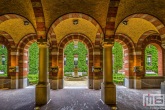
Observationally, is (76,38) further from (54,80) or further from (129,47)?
(129,47)

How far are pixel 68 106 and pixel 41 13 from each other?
432cm

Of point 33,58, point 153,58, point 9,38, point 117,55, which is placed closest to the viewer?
point 9,38

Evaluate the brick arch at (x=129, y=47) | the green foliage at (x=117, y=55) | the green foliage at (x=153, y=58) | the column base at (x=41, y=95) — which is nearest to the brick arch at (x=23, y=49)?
the column base at (x=41, y=95)

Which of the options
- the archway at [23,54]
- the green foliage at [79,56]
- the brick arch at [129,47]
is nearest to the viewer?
the brick arch at [129,47]

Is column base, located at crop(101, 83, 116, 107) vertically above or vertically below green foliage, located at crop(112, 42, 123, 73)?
below

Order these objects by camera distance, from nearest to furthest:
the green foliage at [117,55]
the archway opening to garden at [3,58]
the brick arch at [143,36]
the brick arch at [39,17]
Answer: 1. the brick arch at [39,17]
2. the brick arch at [143,36]
3. the archway opening to garden at [3,58]
4. the green foliage at [117,55]

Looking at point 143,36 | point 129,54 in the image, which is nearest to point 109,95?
point 129,54

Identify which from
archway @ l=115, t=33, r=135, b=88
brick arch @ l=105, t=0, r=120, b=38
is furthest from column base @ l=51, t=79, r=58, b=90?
archway @ l=115, t=33, r=135, b=88

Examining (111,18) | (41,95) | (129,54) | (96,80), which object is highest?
(111,18)

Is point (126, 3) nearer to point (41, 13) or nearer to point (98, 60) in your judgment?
point (41, 13)

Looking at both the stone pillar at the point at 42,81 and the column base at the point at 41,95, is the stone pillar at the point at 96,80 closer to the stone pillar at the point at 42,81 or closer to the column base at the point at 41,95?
the stone pillar at the point at 42,81

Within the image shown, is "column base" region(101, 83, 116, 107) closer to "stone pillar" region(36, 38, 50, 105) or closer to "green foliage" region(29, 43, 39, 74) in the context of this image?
"stone pillar" region(36, 38, 50, 105)

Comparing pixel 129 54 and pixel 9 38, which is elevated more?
pixel 9 38

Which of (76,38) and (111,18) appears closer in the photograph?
(111,18)
